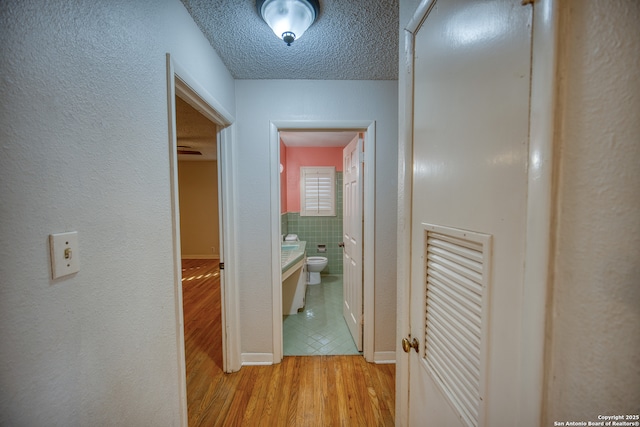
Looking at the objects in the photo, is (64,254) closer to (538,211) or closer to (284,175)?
(538,211)

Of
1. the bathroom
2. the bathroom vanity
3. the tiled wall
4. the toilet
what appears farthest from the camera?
the tiled wall

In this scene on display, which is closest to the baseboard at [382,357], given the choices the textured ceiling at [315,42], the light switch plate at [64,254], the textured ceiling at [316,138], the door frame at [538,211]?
the door frame at [538,211]

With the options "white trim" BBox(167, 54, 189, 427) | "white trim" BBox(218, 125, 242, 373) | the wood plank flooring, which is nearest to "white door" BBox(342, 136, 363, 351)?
the wood plank flooring

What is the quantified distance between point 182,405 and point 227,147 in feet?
5.14

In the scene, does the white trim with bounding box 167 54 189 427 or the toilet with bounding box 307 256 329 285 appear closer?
the white trim with bounding box 167 54 189 427

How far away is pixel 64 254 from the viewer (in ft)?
1.99

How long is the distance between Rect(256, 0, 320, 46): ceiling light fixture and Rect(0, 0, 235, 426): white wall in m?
0.44

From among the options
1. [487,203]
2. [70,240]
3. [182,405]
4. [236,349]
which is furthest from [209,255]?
[487,203]

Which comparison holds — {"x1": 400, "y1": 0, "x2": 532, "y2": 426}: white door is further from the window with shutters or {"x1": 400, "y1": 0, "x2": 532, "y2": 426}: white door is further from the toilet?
the window with shutters

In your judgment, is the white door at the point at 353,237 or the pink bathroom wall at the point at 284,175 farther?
the pink bathroom wall at the point at 284,175

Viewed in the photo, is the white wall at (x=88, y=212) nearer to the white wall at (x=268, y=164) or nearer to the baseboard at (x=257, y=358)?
the white wall at (x=268, y=164)

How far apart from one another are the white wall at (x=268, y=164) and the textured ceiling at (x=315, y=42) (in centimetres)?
10

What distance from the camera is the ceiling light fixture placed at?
1.15 metres

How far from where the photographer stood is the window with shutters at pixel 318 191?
4.29m
